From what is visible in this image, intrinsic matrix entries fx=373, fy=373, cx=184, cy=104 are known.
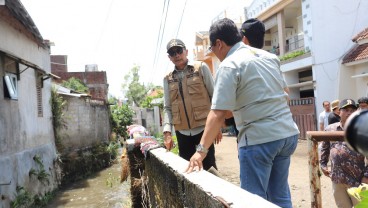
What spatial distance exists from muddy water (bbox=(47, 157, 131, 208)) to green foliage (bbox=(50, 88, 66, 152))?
163 centimetres

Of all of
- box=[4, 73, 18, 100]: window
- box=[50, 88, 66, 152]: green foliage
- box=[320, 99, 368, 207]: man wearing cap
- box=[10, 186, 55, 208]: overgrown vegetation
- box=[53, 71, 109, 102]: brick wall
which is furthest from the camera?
box=[53, 71, 109, 102]: brick wall

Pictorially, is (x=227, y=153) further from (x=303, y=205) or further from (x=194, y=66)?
(x=194, y=66)

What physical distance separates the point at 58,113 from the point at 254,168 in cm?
1191

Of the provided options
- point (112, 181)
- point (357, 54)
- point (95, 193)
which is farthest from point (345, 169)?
point (357, 54)

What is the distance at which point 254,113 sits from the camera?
244 centimetres

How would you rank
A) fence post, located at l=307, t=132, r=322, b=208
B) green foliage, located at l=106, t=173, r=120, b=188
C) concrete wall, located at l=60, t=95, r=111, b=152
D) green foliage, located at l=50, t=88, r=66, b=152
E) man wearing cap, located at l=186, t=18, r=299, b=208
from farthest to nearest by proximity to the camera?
concrete wall, located at l=60, t=95, r=111, b=152, green foliage, located at l=50, t=88, r=66, b=152, green foliage, located at l=106, t=173, r=120, b=188, fence post, located at l=307, t=132, r=322, b=208, man wearing cap, located at l=186, t=18, r=299, b=208

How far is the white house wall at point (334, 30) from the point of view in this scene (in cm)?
1460

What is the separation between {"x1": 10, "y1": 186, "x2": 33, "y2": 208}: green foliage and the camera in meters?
7.81

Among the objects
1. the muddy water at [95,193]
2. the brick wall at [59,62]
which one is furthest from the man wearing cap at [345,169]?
the brick wall at [59,62]

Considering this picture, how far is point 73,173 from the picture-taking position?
44.9ft

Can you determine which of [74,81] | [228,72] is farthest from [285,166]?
[74,81]

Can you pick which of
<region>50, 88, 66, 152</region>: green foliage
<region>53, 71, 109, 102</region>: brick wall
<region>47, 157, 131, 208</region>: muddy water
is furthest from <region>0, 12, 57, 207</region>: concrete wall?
<region>53, 71, 109, 102</region>: brick wall

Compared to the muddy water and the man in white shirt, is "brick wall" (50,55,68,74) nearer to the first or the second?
the muddy water

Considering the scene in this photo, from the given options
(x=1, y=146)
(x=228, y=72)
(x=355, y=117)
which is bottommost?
→ (x=1, y=146)
